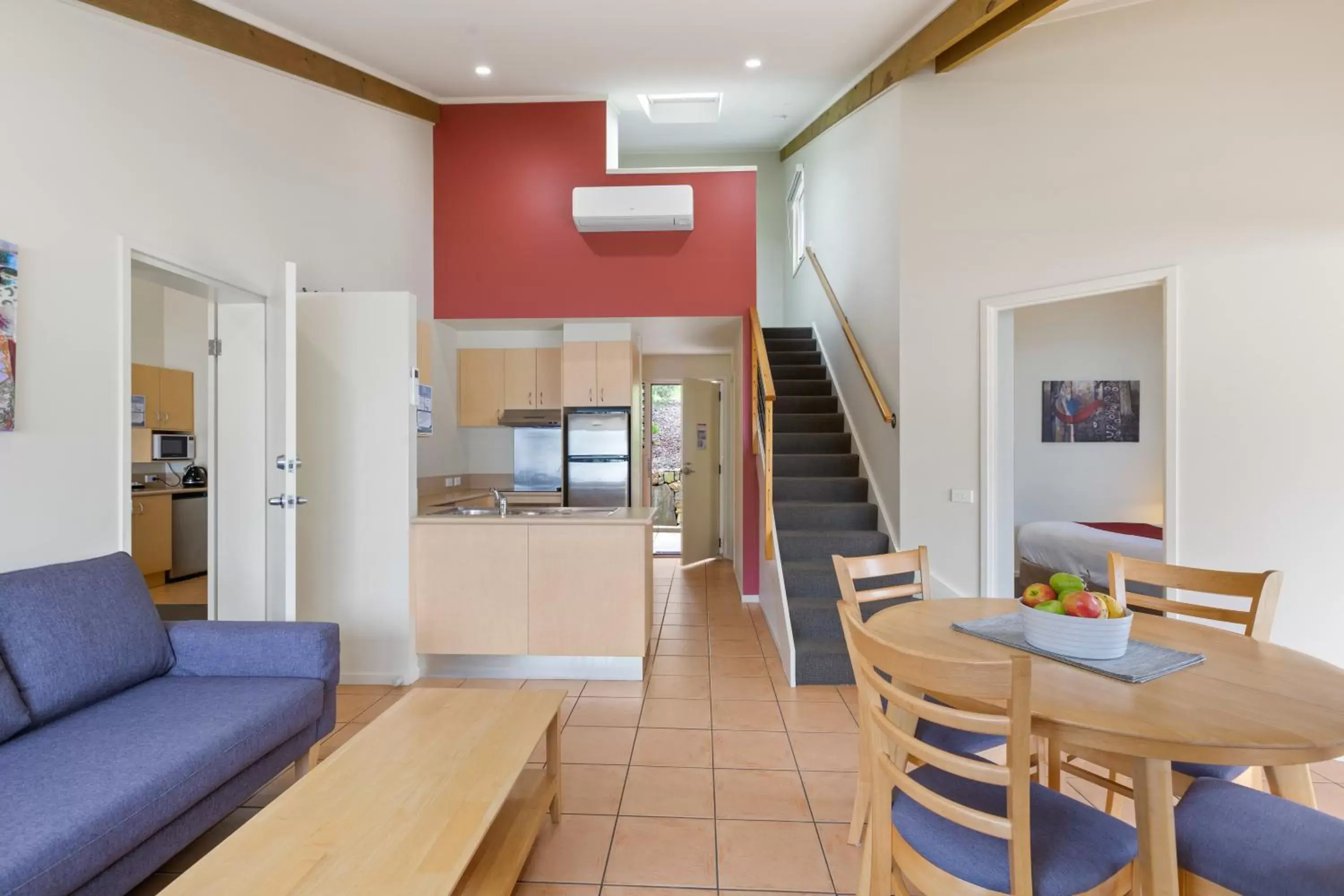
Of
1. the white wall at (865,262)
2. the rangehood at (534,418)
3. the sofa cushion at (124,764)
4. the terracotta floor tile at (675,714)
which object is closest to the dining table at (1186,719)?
the terracotta floor tile at (675,714)

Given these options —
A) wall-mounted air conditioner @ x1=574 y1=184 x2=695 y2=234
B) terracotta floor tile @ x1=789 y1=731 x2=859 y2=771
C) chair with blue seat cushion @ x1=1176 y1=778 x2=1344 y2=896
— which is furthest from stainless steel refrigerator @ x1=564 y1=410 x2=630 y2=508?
chair with blue seat cushion @ x1=1176 y1=778 x2=1344 y2=896

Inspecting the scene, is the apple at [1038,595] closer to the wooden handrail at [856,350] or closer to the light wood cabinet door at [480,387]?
the wooden handrail at [856,350]

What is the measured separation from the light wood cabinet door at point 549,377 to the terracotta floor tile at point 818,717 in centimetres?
345

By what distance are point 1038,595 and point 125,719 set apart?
2.72m

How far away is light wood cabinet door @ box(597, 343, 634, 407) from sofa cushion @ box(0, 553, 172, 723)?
3487mm

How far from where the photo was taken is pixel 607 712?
3098mm

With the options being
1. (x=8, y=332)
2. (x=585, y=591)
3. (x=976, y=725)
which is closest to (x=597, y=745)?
(x=585, y=591)

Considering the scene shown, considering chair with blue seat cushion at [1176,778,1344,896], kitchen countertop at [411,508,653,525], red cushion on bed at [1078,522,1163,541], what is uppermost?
kitchen countertop at [411,508,653,525]

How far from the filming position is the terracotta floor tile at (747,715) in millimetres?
2932

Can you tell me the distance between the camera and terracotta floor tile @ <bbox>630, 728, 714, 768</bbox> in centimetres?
260

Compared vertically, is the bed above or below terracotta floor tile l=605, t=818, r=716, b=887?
above

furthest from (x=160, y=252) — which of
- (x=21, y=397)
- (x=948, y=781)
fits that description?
(x=948, y=781)

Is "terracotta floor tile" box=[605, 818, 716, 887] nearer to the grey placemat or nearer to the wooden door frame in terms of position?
the grey placemat

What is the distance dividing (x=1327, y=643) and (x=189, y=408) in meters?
8.87
